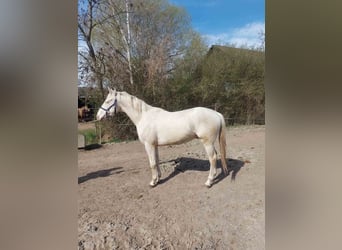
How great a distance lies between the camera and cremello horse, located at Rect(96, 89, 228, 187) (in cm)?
171

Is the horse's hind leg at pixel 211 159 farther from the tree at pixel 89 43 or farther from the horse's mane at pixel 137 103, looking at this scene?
the tree at pixel 89 43

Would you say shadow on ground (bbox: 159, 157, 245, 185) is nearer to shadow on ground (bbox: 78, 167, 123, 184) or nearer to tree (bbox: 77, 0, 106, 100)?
shadow on ground (bbox: 78, 167, 123, 184)

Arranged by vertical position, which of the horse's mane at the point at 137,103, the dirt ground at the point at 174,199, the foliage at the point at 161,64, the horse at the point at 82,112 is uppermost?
the foliage at the point at 161,64

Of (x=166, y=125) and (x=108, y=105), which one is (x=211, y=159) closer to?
(x=166, y=125)

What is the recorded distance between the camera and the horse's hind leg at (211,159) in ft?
5.73

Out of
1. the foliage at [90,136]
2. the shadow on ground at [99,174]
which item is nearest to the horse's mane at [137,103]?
→ the foliage at [90,136]

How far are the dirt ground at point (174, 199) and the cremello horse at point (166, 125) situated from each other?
4cm

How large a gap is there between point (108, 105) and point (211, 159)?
73cm

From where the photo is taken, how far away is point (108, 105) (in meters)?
1.66
